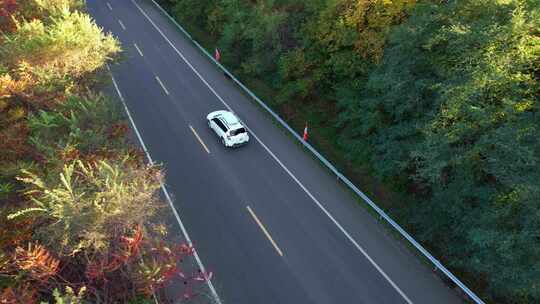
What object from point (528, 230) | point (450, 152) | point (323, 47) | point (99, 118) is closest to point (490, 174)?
point (450, 152)

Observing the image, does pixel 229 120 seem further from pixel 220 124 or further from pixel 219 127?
pixel 219 127

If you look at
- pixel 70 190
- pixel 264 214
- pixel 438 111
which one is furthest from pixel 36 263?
pixel 438 111

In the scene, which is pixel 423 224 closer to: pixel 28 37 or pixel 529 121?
pixel 529 121

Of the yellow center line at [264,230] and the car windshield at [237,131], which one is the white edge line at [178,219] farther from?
the car windshield at [237,131]

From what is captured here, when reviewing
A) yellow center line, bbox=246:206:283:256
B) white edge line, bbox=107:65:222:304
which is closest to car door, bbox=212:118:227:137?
white edge line, bbox=107:65:222:304

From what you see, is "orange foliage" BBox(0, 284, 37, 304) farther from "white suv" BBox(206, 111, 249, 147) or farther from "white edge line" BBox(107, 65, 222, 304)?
"white suv" BBox(206, 111, 249, 147)
